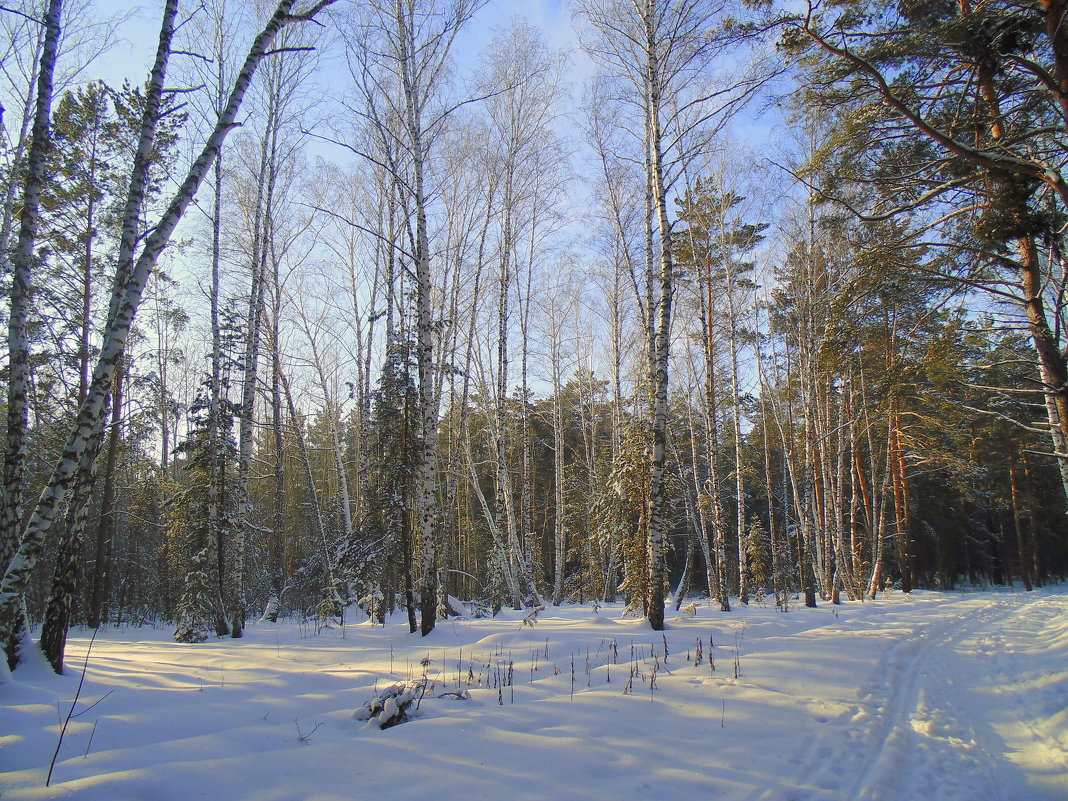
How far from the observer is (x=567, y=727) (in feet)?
12.5

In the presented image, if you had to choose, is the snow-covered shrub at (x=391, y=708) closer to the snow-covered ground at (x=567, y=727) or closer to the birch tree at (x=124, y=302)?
the snow-covered ground at (x=567, y=727)

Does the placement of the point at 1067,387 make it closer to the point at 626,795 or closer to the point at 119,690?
the point at 626,795

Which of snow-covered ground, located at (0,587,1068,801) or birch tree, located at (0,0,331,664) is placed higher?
birch tree, located at (0,0,331,664)

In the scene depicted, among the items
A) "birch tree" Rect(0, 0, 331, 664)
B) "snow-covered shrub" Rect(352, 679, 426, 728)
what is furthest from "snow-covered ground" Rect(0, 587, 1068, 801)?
"birch tree" Rect(0, 0, 331, 664)

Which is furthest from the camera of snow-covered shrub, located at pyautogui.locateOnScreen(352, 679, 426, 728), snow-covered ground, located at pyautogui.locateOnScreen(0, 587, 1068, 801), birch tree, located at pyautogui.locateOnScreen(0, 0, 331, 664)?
birch tree, located at pyautogui.locateOnScreen(0, 0, 331, 664)

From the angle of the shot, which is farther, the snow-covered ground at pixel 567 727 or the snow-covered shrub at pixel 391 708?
the snow-covered shrub at pixel 391 708

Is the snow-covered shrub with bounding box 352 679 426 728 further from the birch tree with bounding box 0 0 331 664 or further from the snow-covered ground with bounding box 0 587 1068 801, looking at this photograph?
the birch tree with bounding box 0 0 331 664

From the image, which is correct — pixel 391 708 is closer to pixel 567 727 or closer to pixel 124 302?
pixel 567 727

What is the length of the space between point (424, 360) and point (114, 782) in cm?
674

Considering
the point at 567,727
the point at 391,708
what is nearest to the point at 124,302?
the point at 391,708

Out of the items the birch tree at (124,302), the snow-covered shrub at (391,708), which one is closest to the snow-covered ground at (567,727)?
the snow-covered shrub at (391,708)

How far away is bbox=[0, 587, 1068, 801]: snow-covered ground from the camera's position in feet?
9.84

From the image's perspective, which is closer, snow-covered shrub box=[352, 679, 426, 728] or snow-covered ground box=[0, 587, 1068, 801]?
snow-covered ground box=[0, 587, 1068, 801]

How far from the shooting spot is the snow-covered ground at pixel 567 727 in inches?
118
